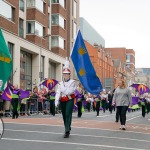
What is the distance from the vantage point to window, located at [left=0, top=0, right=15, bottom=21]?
32781mm

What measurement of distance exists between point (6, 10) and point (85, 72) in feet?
69.9

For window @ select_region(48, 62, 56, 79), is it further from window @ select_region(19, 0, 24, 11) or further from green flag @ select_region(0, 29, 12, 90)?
green flag @ select_region(0, 29, 12, 90)

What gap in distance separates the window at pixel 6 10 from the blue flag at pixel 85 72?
19.8 metres

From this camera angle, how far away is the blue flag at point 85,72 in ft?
45.7

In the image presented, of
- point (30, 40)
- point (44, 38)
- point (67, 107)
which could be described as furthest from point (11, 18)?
point (67, 107)

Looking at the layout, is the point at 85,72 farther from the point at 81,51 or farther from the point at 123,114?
the point at 123,114

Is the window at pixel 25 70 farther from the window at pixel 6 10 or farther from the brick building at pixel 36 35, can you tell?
the window at pixel 6 10

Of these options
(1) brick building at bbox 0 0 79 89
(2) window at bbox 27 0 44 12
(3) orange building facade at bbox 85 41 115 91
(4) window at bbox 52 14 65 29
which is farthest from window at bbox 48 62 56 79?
(3) orange building facade at bbox 85 41 115 91

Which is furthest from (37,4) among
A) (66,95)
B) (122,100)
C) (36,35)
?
(66,95)

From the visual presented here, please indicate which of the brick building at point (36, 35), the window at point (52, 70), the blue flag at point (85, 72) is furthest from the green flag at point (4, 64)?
the window at point (52, 70)

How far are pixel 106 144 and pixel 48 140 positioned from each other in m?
1.53

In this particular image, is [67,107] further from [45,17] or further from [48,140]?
[45,17]

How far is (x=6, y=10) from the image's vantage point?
111 feet

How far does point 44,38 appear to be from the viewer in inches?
1729
